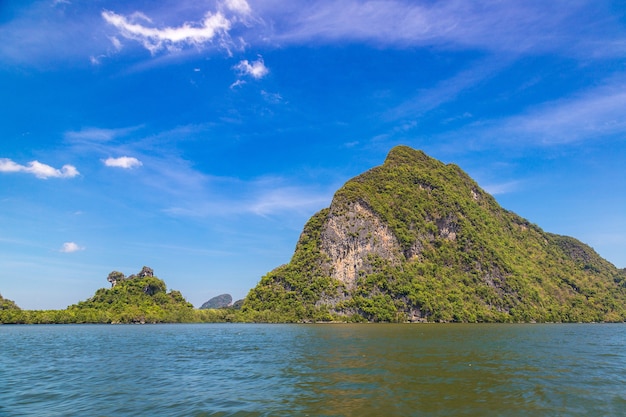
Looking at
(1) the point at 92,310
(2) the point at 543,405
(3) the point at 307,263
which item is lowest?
(2) the point at 543,405

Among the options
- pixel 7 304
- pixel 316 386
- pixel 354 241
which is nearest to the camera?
pixel 316 386

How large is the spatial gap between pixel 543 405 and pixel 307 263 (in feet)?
551

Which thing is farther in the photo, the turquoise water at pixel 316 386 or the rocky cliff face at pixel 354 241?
the rocky cliff face at pixel 354 241

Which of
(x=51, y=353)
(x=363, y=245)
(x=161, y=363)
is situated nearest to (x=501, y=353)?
(x=161, y=363)

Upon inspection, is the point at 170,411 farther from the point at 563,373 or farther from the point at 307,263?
the point at 307,263

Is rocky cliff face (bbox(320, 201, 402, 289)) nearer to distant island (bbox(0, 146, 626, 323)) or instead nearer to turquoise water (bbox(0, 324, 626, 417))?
distant island (bbox(0, 146, 626, 323))

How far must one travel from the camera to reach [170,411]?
58.2 ft

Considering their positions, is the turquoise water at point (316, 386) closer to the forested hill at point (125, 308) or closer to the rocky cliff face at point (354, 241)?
the forested hill at point (125, 308)

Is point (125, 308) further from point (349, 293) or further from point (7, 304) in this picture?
point (349, 293)

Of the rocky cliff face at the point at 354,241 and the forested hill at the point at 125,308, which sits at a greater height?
the rocky cliff face at the point at 354,241

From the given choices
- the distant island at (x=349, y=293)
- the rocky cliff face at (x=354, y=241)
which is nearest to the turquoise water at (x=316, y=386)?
the distant island at (x=349, y=293)

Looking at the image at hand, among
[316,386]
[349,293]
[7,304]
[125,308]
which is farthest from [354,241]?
[316,386]

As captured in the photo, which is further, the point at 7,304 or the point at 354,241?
the point at 354,241

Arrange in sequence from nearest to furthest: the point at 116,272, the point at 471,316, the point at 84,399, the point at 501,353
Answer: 1. the point at 84,399
2. the point at 501,353
3. the point at 471,316
4. the point at 116,272
